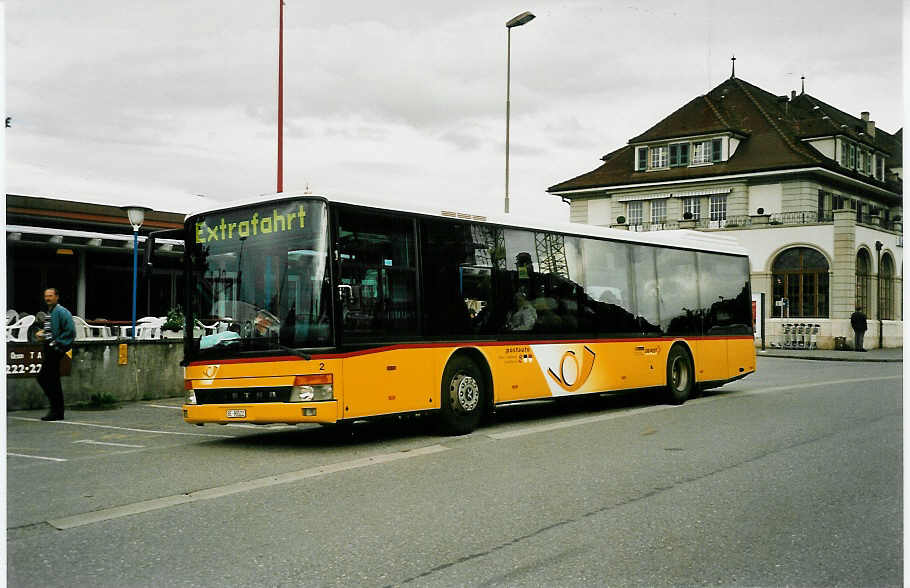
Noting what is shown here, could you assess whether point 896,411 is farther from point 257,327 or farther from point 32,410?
point 32,410

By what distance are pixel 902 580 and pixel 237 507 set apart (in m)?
4.62

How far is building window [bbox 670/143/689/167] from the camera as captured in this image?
182 ft

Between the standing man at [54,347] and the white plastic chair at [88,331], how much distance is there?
11.6 ft

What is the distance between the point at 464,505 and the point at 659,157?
169ft

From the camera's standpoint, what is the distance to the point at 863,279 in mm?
48125

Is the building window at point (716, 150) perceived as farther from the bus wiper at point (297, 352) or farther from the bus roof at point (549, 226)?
the bus wiper at point (297, 352)

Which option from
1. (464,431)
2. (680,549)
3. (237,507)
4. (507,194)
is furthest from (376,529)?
(507,194)

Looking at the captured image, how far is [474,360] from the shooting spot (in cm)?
1243

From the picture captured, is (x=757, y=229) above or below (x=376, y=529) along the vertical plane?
above

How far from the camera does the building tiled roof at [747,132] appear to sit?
174 feet

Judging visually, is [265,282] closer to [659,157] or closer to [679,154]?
[679,154]

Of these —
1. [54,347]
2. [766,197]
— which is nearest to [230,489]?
Result: [54,347]

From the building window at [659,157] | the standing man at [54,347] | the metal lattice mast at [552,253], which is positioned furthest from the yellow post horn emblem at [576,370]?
the building window at [659,157]

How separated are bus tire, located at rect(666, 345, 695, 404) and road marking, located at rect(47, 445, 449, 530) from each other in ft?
21.9
